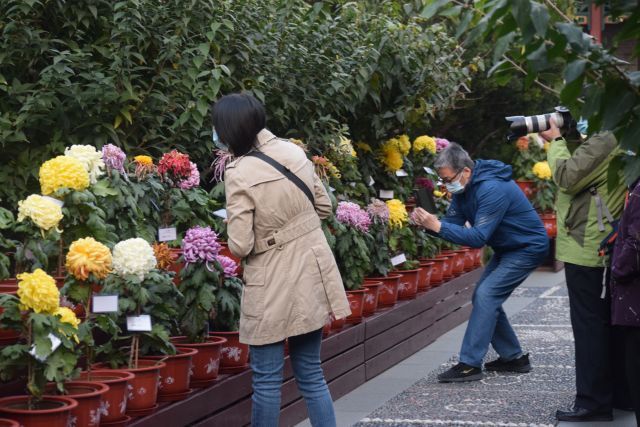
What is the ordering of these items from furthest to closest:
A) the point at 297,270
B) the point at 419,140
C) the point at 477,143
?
the point at 477,143
the point at 419,140
the point at 297,270

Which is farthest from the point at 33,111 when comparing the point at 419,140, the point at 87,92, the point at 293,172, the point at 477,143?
the point at 477,143

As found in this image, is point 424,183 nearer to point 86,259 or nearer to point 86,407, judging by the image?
point 86,259

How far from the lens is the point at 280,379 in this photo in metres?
4.50

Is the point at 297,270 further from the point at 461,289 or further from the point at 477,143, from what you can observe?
the point at 477,143

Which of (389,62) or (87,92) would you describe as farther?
(389,62)

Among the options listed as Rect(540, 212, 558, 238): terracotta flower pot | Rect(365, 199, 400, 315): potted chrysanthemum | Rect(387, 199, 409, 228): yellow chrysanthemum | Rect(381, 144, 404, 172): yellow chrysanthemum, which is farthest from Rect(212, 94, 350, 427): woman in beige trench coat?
Rect(540, 212, 558, 238): terracotta flower pot

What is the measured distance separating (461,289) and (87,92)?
5.06m

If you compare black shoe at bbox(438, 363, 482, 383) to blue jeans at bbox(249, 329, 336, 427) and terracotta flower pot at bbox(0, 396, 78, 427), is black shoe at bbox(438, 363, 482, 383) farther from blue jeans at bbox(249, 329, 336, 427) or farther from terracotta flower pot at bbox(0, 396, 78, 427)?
terracotta flower pot at bbox(0, 396, 78, 427)

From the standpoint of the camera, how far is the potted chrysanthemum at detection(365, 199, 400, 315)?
778 cm

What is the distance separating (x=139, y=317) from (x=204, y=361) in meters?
0.60

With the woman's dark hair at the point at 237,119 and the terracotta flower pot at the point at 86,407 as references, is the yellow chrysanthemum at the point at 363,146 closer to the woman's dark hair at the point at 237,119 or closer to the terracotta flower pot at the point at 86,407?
the woman's dark hair at the point at 237,119

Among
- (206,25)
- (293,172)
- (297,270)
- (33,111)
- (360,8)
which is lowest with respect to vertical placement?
(297,270)

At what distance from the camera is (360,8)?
9078 millimetres

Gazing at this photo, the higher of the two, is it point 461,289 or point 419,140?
point 419,140
